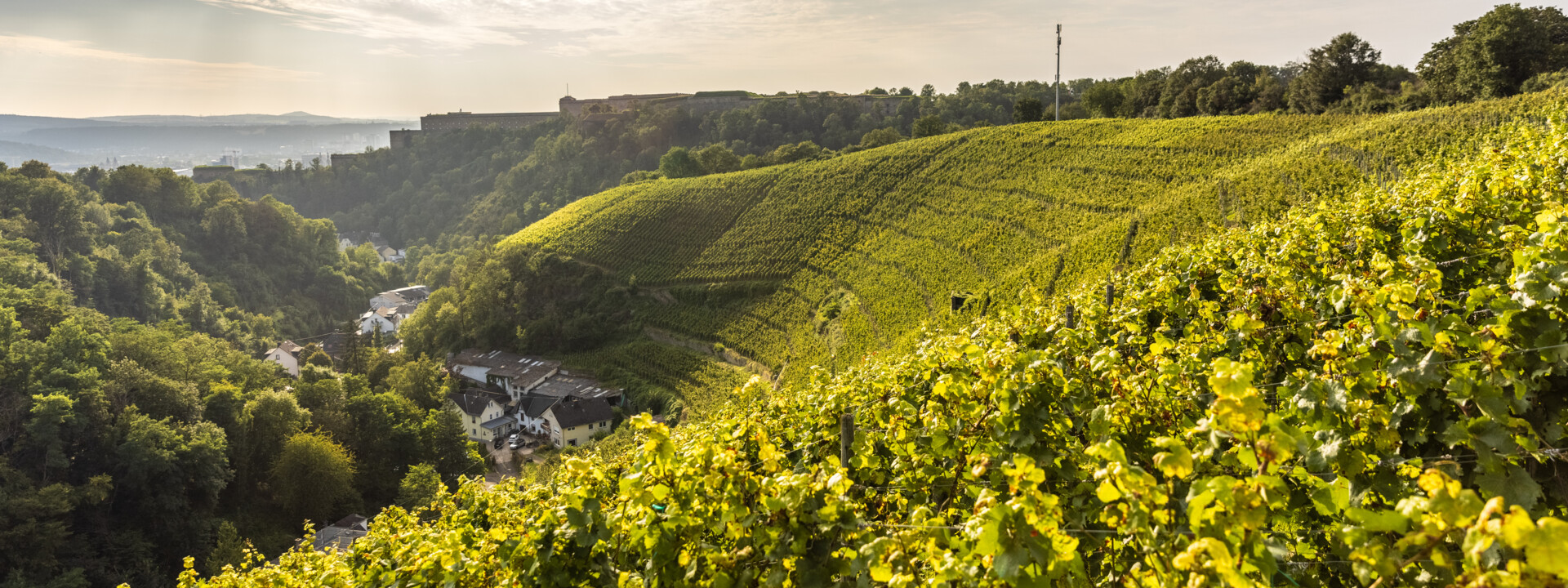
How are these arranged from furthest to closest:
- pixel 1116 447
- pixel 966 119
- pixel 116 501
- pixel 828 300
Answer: pixel 966 119 → pixel 828 300 → pixel 116 501 → pixel 1116 447

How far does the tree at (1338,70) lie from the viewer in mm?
30266

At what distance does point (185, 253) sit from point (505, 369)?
4184cm

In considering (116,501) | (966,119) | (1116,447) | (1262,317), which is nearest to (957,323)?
(1262,317)

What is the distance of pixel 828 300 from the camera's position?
28172 millimetres

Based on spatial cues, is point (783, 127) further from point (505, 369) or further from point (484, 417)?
point (484, 417)

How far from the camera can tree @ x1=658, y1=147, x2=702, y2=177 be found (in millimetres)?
62500

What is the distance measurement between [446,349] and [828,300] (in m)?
27.6

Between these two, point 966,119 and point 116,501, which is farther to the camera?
point 966,119

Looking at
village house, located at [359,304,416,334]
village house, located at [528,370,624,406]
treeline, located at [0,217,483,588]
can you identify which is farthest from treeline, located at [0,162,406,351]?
village house, located at [528,370,624,406]

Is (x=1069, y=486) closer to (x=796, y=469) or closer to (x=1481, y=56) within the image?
(x=796, y=469)

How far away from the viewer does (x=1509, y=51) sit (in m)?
23.3

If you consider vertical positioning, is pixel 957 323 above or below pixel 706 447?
below

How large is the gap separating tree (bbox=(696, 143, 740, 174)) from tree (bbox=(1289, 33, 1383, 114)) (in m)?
42.0

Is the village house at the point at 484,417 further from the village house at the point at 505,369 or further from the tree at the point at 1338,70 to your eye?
the tree at the point at 1338,70
